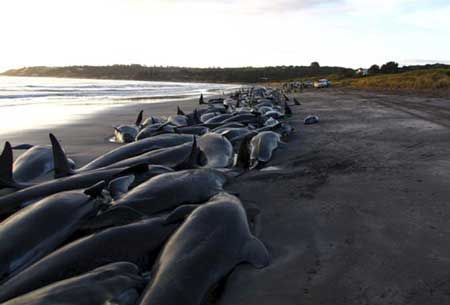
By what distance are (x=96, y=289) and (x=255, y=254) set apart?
56.1 inches

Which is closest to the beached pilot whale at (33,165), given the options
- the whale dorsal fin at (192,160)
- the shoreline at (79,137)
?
the shoreline at (79,137)

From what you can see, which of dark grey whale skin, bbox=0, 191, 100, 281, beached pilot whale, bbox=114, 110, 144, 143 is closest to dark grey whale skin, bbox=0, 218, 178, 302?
dark grey whale skin, bbox=0, 191, 100, 281

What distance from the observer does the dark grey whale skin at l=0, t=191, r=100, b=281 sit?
3375mm

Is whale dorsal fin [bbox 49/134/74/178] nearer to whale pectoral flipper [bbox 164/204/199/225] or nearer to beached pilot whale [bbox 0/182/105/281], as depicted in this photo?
beached pilot whale [bbox 0/182/105/281]

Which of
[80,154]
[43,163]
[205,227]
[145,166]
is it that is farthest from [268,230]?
[80,154]

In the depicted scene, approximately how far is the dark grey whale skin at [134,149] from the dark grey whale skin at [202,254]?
10.0 ft

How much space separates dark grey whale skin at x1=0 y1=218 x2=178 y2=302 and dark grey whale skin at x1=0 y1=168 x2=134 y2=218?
1499mm

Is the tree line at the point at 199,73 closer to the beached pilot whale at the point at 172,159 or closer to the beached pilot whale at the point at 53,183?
the beached pilot whale at the point at 172,159

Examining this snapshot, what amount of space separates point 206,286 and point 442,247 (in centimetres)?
216

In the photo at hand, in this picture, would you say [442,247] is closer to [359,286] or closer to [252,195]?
[359,286]

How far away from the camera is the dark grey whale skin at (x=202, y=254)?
275 centimetres

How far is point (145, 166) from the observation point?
5.23m

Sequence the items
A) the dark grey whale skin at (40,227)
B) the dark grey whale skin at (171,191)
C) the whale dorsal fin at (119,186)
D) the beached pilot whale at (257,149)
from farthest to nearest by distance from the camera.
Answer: the beached pilot whale at (257,149)
the whale dorsal fin at (119,186)
the dark grey whale skin at (171,191)
the dark grey whale skin at (40,227)

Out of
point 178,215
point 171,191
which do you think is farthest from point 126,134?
point 178,215
